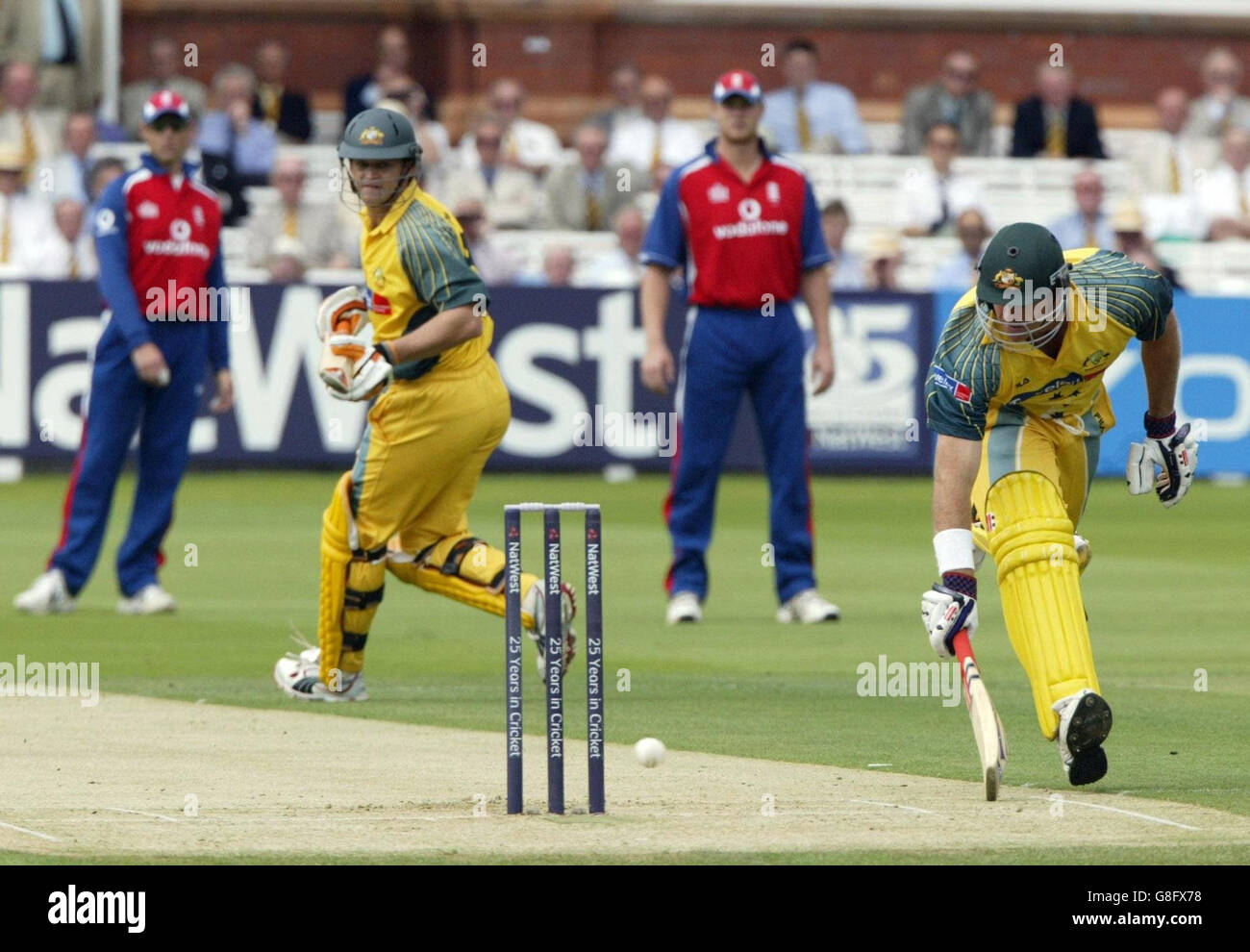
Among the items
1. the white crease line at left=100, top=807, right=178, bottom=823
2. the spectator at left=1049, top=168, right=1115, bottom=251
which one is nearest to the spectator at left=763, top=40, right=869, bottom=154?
A: the spectator at left=1049, top=168, right=1115, bottom=251

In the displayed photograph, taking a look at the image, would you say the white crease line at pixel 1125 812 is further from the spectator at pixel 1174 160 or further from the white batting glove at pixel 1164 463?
the spectator at pixel 1174 160

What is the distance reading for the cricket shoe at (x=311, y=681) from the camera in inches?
400

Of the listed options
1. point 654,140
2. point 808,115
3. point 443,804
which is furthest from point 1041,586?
Answer: point 808,115

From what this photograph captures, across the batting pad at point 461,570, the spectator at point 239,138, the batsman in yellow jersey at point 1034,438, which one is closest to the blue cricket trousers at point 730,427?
the batting pad at point 461,570

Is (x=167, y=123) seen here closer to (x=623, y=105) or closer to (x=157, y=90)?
(x=157, y=90)

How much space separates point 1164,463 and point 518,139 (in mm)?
15860

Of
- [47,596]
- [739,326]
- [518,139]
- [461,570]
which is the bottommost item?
[47,596]

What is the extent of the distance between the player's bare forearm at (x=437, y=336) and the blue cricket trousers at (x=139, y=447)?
12.0 feet

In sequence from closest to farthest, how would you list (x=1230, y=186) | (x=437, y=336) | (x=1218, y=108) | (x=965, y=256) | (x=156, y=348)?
(x=437, y=336) < (x=156, y=348) < (x=965, y=256) < (x=1230, y=186) < (x=1218, y=108)

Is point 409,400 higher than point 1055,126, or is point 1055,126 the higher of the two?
point 1055,126

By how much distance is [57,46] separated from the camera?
83.2 feet

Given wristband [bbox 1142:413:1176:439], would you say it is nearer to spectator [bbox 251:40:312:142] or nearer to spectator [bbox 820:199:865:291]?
spectator [bbox 820:199:865:291]

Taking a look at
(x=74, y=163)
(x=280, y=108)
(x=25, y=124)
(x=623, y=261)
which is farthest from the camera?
(x=280, y=108)
